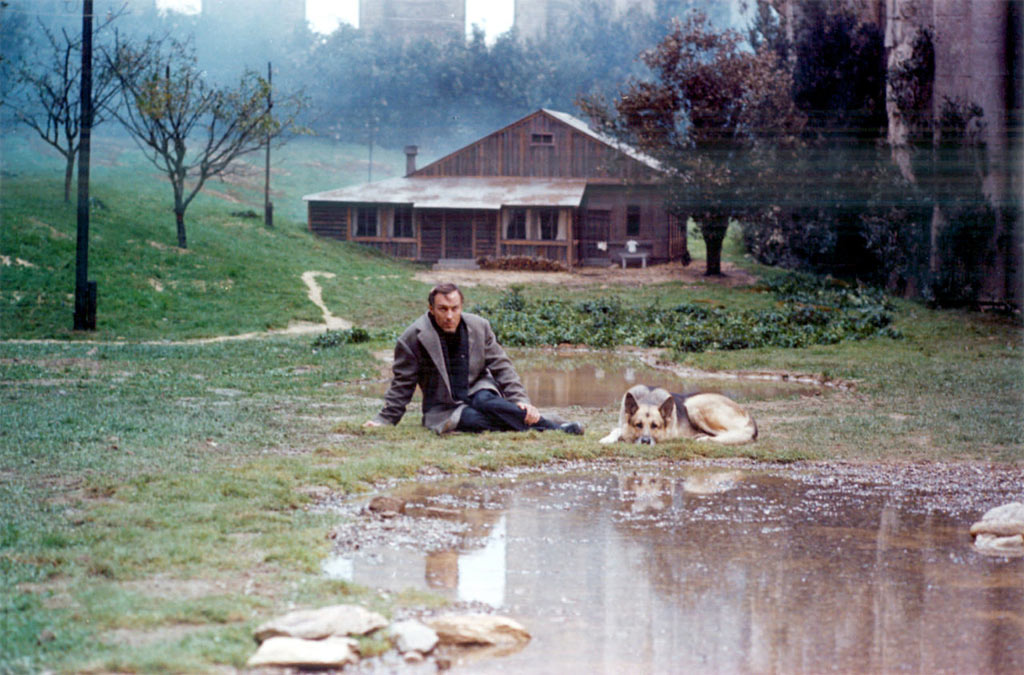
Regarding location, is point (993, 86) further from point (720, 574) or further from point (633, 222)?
point (720, 574)

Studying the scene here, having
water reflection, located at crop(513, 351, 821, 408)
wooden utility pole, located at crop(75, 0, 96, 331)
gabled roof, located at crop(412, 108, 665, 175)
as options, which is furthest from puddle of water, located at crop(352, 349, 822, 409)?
gabled roof, located at crop(412, 108, 665, 175)

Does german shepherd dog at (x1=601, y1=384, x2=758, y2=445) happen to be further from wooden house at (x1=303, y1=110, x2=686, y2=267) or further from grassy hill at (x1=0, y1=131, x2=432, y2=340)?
wooden house at (x1=303, y1=110, x2=686, y2=267)

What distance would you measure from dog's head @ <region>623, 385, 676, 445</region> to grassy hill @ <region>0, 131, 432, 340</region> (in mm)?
13644

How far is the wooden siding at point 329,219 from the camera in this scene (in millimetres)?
41125

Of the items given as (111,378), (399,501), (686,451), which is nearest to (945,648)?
(399,501)

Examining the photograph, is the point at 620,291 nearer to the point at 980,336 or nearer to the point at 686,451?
the point at 980,336

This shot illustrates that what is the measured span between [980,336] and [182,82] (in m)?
24.1

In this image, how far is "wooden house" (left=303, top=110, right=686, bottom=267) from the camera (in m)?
40.1

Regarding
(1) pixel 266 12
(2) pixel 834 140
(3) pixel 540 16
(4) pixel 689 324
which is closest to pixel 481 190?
(2) pixel 834 140

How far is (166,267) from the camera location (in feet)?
89.1

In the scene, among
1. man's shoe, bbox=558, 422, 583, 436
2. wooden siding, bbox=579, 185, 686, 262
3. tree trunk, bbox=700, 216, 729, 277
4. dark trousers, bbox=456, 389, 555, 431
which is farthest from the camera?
wooden siding, bbox=579, 185, 686, 262

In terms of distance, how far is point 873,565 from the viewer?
567cm

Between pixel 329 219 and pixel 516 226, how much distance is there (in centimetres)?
764

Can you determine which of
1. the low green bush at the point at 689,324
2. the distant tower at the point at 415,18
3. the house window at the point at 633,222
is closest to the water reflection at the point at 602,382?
the low green bush at the point at 689,324
